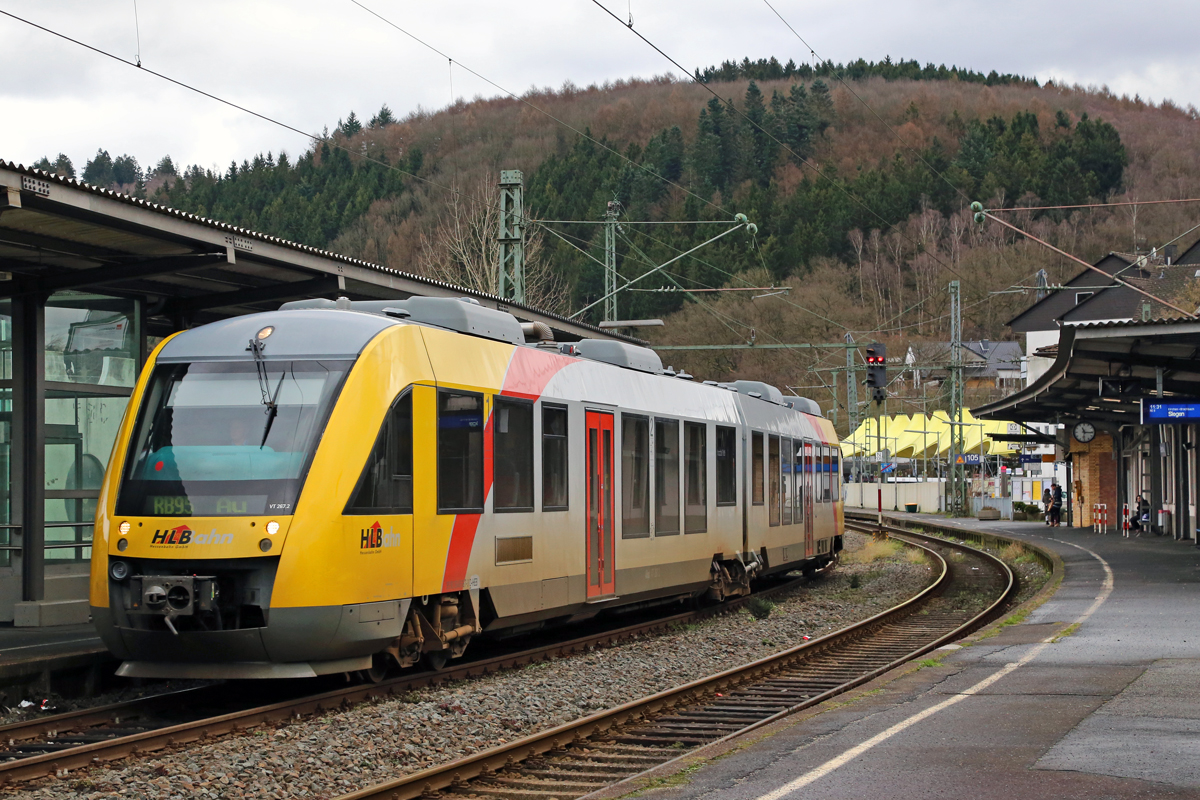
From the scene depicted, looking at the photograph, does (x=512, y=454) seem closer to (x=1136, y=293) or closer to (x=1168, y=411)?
(x=1168, y=411)

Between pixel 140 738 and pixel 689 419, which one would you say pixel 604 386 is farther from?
pixel 140 738

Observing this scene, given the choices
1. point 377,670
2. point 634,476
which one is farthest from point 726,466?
point 377,670

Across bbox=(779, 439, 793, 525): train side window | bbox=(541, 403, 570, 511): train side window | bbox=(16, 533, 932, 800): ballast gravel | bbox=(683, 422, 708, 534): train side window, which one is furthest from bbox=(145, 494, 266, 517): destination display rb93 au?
bbox=(779, 439, 793, 525): train side window

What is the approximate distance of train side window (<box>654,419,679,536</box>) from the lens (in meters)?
15.7

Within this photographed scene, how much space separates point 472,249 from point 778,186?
55.9 metres

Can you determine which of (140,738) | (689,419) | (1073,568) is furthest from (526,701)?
(1073,568)

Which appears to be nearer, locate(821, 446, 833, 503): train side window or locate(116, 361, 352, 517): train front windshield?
locate(116, 361, 352, 517): train front windshield

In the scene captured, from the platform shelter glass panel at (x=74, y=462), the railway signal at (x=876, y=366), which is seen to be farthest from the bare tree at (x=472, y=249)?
the platform shelter glass panel at (x=74, y=462)

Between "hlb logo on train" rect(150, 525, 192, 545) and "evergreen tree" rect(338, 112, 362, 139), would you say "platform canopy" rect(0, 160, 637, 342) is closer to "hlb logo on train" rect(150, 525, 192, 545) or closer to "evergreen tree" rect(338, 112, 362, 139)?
"hlb logo on train" rect(150, 525, 192, 545)

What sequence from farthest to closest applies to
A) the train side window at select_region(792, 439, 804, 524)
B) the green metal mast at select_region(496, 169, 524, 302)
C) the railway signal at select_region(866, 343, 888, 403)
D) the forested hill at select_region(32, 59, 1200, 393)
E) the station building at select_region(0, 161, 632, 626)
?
1. the forested hill at select_region(32, 59, 1200, 393)
2. the railway signal at select_region(866, 343, 888, 403)
3. the green metal mast at select_region(496, 169, 524, 302)
4. the train side window at select_region(792, 439, 804, 524)
5. the station building at select_region(0, 161, 632, 626)

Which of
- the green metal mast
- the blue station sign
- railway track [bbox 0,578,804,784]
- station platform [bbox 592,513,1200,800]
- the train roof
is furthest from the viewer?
the green metal mast

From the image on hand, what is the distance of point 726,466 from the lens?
1822 cm

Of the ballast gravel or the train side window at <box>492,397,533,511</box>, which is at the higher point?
the train side window at <box>492,397,533,511</box>

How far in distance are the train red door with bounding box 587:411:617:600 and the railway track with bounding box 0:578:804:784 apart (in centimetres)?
212
